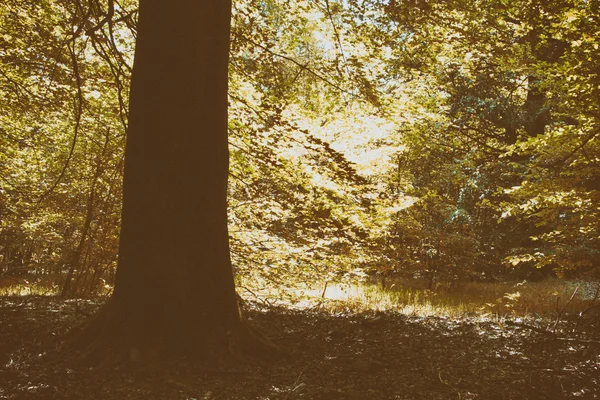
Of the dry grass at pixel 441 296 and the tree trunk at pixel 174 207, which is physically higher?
the tree trunk at pixel 174 207

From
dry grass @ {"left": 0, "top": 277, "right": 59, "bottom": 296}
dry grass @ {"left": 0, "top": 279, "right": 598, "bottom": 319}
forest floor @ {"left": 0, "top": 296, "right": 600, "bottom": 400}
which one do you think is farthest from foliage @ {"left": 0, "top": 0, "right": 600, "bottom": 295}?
forest floor @ {"left": 0, "top": 296, "right": 600, "bottom": 400}

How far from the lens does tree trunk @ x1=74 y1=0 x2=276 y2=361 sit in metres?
3.36

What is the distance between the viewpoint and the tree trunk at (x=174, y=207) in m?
3.36

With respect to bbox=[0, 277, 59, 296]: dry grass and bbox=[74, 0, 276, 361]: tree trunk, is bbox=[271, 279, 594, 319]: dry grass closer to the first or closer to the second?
bbox=[74, 0, 276, 361]: tree trunk

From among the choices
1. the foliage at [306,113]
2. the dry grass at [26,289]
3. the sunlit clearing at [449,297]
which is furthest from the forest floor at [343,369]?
the dry grass at [26,289]

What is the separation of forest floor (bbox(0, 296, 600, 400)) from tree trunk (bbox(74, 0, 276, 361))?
0.28 m

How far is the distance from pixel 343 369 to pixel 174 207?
6.12ft

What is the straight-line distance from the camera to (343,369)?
3391 millimetres

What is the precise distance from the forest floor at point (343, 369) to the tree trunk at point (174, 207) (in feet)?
0.93

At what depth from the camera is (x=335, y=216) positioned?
6543mm

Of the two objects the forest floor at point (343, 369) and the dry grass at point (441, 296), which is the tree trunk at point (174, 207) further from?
the dry grass at point (441, 296)

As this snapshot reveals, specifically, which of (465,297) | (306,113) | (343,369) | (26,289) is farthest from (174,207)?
(465,297)

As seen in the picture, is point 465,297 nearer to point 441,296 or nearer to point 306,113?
point 441,296

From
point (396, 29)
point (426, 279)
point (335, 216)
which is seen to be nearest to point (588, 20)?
point (396, 29)
